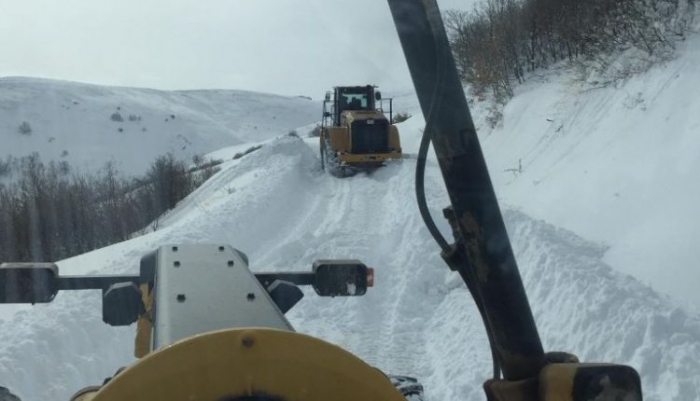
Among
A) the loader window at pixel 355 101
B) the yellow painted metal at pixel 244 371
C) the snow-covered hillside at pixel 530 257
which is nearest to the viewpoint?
the yellow painted metal at pixel 244 371

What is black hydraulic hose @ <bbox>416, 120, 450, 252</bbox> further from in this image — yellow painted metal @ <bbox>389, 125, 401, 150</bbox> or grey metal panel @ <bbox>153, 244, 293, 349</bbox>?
yellow painted metal @ <bbox>389, 125, 401, 150</bbox>

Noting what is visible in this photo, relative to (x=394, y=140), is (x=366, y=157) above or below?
below

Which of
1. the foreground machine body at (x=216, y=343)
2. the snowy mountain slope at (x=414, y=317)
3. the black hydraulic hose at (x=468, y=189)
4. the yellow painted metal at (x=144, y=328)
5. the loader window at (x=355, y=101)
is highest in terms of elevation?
the loader window at (x=355, y=101)

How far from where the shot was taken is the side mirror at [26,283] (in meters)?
3.53

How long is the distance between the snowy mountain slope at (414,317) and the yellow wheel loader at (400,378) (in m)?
3.65

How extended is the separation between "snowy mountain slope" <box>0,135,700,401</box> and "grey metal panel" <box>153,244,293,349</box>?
137 inches

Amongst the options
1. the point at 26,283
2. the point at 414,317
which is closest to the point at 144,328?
the point at 26,283

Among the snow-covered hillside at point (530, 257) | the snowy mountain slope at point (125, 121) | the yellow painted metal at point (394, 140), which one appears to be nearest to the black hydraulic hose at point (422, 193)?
the snow-covered hillside at point (530, 257)

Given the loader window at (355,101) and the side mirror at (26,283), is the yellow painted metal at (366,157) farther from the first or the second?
the side mirror at (26,283)

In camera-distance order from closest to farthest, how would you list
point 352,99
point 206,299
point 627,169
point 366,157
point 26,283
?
point 206,299, point 26,283, point 627,169, point 366,157, point 352,99

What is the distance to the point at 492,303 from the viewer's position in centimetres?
213

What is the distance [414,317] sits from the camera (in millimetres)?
8547

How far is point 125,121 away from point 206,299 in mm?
89615

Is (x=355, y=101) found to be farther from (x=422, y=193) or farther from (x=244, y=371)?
(x=244, y=371)
